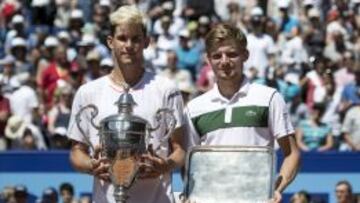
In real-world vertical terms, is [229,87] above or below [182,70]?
below

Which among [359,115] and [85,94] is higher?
[359,115]

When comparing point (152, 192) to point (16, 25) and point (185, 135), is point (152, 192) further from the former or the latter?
point (16, 25)

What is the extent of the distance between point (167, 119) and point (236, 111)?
45cm

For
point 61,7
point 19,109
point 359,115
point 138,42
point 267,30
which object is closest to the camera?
point 138,42

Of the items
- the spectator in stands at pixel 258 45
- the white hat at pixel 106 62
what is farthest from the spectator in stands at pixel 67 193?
the spectator in stands at pixel 258 45

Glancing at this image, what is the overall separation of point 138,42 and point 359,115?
10004 mm

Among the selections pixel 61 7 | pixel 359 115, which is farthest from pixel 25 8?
pixel 359 115

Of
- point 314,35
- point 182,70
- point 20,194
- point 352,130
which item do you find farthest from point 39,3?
point 20,194

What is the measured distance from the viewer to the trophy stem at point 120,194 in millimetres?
6758

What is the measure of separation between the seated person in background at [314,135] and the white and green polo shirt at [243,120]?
8784 mm

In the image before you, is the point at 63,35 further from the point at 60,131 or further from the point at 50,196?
the point at 50,196

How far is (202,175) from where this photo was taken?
23.1 ft

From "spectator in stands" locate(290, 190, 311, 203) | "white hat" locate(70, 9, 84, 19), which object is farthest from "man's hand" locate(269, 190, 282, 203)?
"white hat" locate(70, 9, 84, 19)

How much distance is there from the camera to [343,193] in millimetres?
13344
